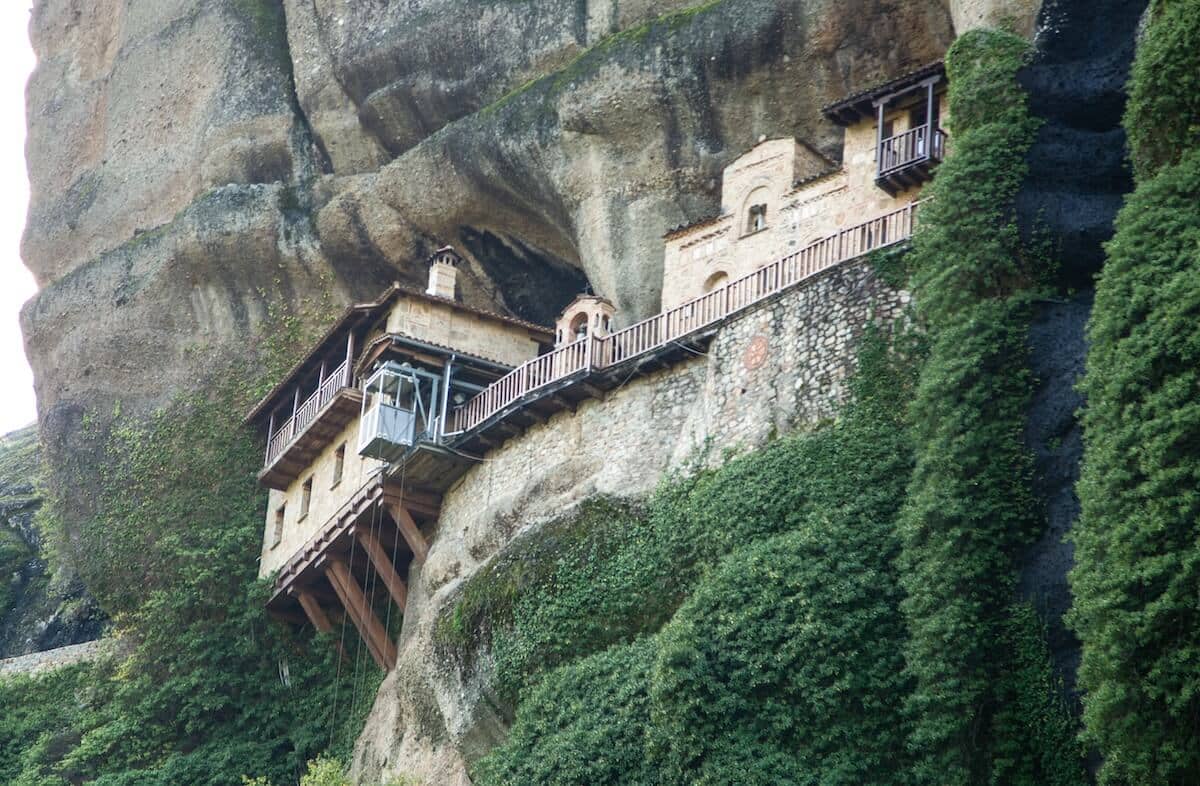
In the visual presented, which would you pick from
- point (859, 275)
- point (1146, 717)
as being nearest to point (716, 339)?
point (859, 275)

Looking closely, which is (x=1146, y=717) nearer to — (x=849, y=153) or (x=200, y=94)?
(x=849, y=153)

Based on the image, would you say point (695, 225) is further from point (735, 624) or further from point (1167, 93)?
point (1167, 93)

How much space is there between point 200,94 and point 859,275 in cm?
2150

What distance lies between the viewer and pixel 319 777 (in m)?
28.2

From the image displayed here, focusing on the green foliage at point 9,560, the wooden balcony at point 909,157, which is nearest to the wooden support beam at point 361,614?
the wooden balcony at point 909,157

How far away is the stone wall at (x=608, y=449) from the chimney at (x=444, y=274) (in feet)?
15.4

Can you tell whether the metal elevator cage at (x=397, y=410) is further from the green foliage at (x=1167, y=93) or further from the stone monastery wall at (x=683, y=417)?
the green foliage at (x=1167, y=93)

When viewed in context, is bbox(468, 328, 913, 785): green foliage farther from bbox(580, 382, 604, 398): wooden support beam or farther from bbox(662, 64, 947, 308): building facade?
bbox(662, 64, 947, 308): building facade

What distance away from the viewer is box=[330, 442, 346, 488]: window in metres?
35.4

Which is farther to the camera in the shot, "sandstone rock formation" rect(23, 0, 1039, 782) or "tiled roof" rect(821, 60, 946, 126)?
"sandstone rock formation" rect(23, 0, 1039, 782)

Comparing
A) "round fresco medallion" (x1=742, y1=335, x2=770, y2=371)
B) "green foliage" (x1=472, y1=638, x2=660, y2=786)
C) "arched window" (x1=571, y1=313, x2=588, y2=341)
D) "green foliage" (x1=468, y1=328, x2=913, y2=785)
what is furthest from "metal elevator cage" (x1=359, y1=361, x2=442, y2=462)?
"green foliage" (x1=472, y1=638, x2=660, y2=786)

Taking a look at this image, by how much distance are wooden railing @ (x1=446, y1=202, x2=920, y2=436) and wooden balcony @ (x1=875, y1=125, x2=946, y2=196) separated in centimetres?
125

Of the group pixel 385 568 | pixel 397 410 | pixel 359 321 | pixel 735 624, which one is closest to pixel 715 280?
pixel 397 410

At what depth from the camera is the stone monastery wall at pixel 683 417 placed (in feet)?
89.0
